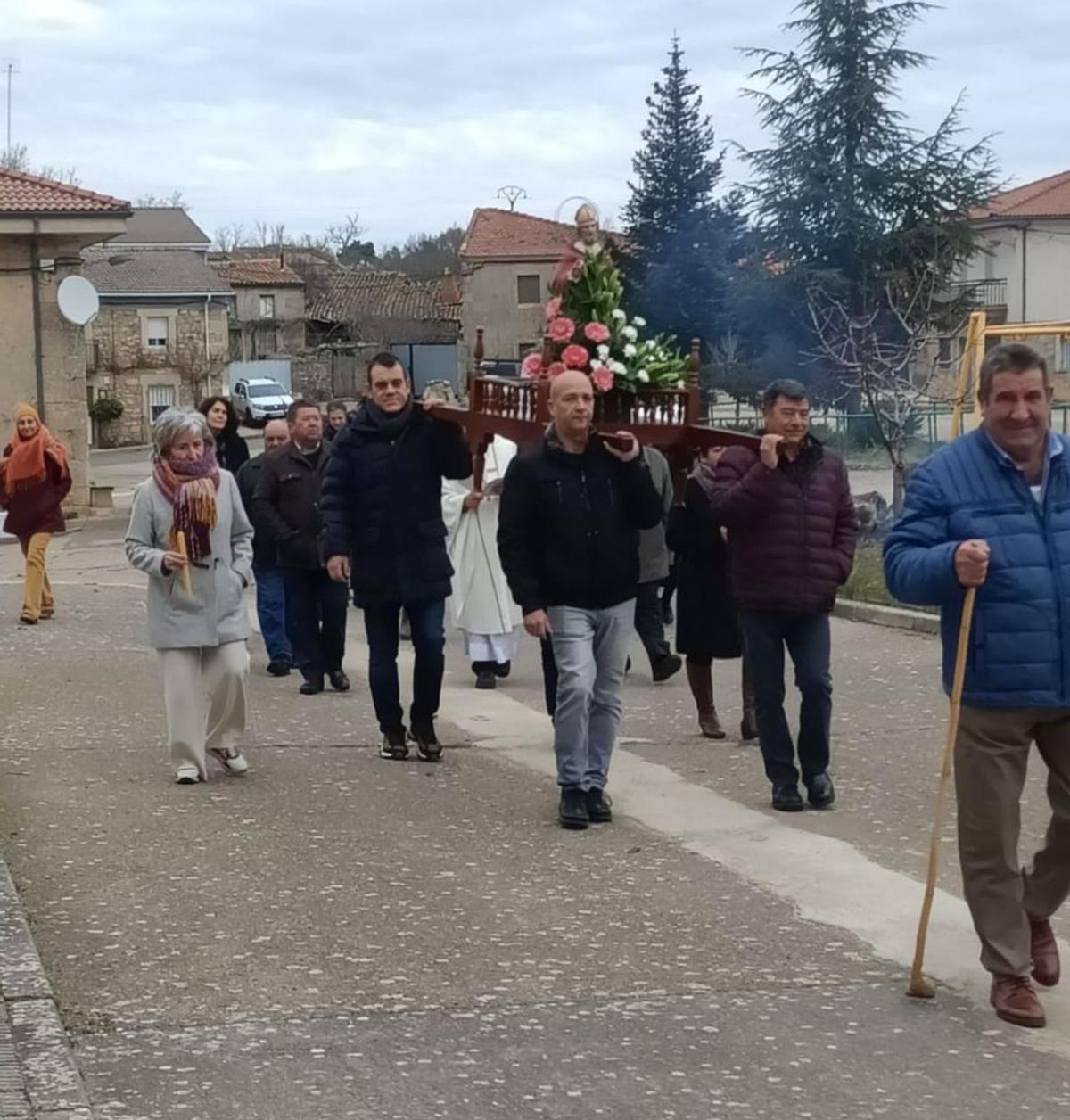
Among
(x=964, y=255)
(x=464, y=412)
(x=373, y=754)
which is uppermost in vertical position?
(x=964, y=255)

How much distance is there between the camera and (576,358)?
868cm

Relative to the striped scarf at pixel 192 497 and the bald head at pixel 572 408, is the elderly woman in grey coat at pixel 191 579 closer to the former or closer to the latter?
the striped scarf at pixel 192 497

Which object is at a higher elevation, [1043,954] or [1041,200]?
[1041,200]

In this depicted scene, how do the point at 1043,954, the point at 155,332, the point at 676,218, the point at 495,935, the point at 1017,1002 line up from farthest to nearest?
1. the point at 155,332
2. the point at 676,218
3. the point at 495,935
4. the point at 1043,954
5. the point at 1017,1002

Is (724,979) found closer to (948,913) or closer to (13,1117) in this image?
(948,913)

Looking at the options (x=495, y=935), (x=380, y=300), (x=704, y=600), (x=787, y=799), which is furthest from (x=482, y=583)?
(x=380, y=300)

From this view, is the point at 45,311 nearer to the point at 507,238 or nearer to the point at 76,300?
the point at 76,300

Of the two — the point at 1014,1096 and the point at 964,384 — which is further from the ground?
the point at 964,384

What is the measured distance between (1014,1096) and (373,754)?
212 inches

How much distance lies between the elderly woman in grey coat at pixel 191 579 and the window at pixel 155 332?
69.4 m

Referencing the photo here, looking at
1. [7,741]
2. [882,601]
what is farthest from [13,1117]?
[882,601]

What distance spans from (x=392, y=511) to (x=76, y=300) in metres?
22.6

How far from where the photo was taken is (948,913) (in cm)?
653

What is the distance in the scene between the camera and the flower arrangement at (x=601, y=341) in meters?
8.75
